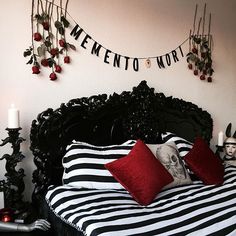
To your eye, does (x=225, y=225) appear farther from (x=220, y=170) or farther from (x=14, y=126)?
(x=14, y=126)

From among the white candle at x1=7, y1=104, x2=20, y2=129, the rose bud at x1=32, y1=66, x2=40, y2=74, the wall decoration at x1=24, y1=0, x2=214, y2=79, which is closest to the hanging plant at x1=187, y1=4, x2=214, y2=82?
the wall decoration at x1=24, y1=0, x2=214, y2=79

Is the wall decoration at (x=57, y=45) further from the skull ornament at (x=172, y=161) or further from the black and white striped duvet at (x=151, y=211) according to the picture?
the black and white striped duvet at (x=151, y=211)

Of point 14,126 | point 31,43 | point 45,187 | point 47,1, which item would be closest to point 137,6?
point 47,1

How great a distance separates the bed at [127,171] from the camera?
1664mm

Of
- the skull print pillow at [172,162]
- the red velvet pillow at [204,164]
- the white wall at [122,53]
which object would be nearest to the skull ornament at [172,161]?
the skull print pillow at [172,162]

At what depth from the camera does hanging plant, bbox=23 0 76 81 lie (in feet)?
7.59

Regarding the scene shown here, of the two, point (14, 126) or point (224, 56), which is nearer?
point (14, 126)

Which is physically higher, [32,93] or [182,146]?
[32,93]

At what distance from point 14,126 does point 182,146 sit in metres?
1.39

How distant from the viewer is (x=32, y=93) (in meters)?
2.36

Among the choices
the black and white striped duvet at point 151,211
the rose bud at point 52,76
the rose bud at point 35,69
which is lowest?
the black and white striped duvet at point 151,211

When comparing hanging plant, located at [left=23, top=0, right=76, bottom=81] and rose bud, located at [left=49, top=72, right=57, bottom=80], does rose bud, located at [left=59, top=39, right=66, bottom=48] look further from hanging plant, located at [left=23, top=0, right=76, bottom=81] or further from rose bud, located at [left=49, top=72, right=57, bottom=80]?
rose bud, located at [left=49, top=72, right=57, bottom=80]

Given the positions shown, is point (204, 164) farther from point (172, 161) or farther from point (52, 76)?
point (52, 76)

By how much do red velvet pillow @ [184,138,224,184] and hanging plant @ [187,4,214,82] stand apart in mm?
929
